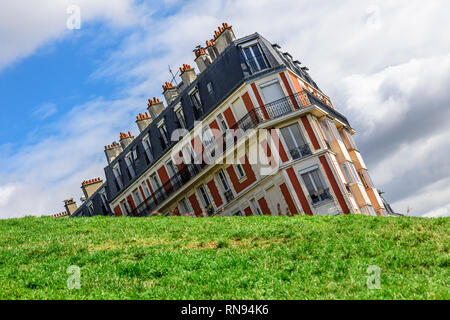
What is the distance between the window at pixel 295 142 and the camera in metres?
37.5

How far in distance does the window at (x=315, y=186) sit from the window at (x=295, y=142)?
1.43 meters

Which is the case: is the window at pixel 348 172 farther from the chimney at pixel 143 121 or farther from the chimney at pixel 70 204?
the chimney at pixel 70 204

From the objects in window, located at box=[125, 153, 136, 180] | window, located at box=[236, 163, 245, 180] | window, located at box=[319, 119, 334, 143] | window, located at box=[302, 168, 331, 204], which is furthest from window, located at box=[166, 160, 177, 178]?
window, located at box=[302, 168, 331, 204]

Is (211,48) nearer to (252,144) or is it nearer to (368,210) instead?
(252,144)

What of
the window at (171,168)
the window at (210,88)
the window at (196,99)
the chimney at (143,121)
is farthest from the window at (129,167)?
the window at (210,88)

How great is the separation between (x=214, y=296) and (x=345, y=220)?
1221 centimetres

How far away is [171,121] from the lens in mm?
47844

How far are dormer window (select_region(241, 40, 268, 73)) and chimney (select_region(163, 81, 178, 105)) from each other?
13.4 metres

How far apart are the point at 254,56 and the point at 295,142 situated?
7.40 meters

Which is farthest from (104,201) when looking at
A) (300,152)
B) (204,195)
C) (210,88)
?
(300,152)

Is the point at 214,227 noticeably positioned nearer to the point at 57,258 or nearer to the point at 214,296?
the point at 57,258

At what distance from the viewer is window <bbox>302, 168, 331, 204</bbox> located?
36656mm

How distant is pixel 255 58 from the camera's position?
40000 mm

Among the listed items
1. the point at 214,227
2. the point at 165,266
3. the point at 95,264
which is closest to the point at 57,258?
the point at 95,264
